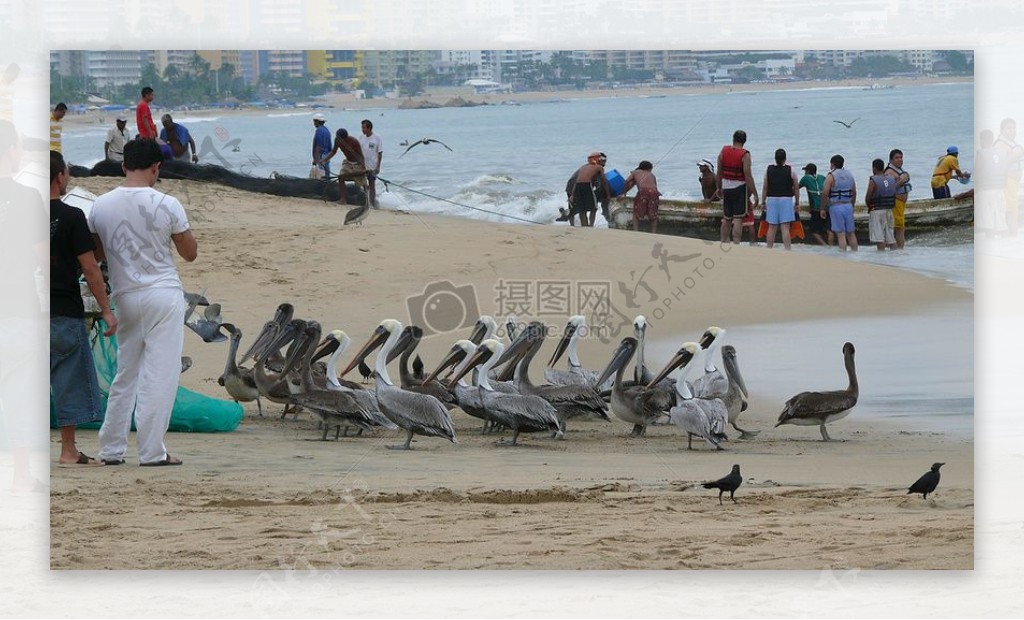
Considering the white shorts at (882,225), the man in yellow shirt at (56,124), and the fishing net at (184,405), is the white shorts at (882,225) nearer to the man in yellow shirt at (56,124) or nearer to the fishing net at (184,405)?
the fishing net at (184,405)

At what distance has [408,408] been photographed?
9.27 meters

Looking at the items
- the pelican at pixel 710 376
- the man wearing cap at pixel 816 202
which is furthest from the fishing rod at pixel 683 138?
the pelican at pixel 710 376

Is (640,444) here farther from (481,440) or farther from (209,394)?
(209,394)

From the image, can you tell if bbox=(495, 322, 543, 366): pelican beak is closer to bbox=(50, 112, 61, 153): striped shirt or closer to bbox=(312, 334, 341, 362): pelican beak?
bbox=(312, 334, 341, 362): pelican beak

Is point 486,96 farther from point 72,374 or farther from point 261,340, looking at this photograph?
point 72,374

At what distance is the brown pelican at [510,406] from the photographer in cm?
958

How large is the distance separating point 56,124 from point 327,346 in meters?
2.20

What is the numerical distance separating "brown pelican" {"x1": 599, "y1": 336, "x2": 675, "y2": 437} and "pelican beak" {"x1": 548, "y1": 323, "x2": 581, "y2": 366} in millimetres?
305

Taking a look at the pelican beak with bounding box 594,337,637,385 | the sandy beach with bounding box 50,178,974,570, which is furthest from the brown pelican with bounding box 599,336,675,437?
the sandy beach with bounding box 50,178,974,570

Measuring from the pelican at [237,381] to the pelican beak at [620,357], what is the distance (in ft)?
7.09

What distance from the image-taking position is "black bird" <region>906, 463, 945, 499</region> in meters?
8.11

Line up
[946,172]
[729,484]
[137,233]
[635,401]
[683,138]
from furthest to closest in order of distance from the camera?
[635,401] → [683,138] → [946,172] → [729,484] → [137,233]

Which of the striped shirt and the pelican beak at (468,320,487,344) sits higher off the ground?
the striped shirt

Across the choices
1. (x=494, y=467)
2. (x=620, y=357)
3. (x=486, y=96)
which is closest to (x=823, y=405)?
(x=620, y=357)
